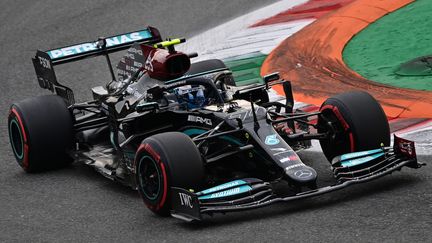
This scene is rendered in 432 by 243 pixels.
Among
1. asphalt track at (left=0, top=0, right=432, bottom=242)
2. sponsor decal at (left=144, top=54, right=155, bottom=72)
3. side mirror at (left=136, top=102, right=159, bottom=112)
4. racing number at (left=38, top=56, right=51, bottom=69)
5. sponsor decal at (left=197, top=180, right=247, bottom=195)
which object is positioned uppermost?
racing number at (left=38, top=56, right=51, bottom=69)

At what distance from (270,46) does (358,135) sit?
583 centimetres

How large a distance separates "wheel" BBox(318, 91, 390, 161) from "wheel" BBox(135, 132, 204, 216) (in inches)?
59.9

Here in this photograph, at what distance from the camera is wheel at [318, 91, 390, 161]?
9.14 meters

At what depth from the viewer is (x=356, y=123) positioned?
30.0ft

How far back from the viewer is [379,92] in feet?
39.0

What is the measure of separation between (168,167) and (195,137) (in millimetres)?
682

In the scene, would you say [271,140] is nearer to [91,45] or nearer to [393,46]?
[91,45]

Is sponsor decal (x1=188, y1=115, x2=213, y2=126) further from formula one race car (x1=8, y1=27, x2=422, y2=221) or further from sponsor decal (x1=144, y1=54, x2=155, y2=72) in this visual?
sponsor decal (x1=144, y1=54, x2=155, y2=72)

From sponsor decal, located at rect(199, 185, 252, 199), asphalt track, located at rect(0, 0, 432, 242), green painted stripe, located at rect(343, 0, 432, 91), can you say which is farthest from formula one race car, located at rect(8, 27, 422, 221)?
green painted stripe, located at rect(343, 0, 432, 91)

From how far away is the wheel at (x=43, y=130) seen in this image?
1054 centimetres

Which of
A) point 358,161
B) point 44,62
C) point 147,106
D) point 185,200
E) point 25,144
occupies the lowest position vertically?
point 358,161

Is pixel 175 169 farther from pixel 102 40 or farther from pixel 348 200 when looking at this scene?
pixel 102 40

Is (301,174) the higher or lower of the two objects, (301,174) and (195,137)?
the lower

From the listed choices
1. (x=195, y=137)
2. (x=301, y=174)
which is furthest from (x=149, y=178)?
(x=301, y=174)
